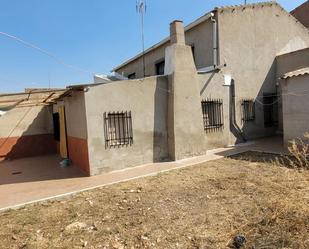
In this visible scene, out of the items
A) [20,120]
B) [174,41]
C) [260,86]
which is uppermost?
[174,41]

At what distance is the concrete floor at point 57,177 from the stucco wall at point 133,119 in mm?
449

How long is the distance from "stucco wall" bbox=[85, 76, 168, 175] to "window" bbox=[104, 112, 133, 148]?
0.16m

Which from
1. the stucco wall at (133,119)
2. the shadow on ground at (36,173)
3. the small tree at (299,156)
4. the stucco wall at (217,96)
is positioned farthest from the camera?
the stucco wall at (217,96)

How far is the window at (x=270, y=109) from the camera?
15148 mm

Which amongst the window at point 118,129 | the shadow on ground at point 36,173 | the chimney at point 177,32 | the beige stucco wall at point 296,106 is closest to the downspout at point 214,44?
the chimney at point 177,32

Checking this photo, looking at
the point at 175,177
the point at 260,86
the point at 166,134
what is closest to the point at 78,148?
the point at 166,134

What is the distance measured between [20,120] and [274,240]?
15.3 meters

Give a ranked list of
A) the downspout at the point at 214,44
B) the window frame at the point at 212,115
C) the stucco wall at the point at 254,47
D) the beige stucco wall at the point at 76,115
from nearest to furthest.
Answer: the beige stucco wall at the point at 76,115, the window frame at the point at 212,115, the downspout at the point at 214,44, the stucco wall at the point at 254,47

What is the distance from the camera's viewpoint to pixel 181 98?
10.6 m

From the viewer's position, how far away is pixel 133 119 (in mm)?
9953

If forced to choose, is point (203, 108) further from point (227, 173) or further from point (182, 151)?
point (227, 173)

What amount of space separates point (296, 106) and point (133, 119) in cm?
683

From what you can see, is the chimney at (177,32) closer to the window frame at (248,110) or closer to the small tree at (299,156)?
the window frame at (248,110)

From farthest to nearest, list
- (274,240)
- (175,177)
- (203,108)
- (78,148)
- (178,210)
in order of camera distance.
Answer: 1. (203,108)
2. (78,148)
3. (175,177)
4. (178,210)
5. (274,240)
